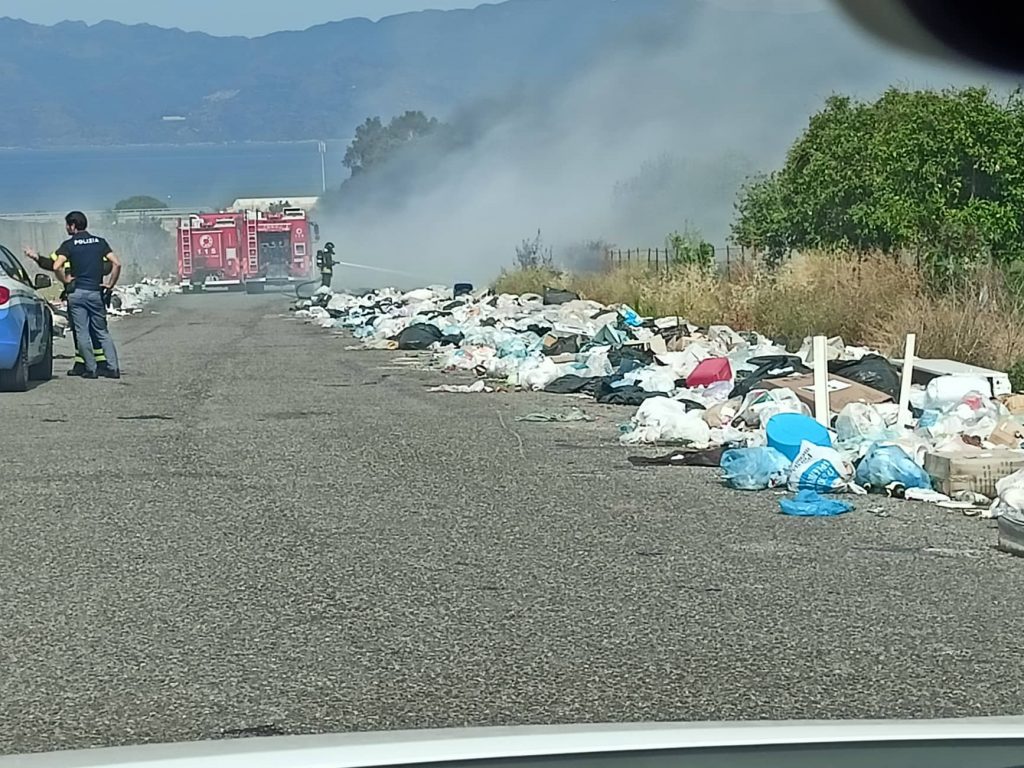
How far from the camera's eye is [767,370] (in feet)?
50.0

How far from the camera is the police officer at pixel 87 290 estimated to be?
17.7 metres

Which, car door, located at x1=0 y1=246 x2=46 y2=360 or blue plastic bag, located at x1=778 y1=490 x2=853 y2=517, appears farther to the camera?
car door, located at x1=0 y1=246 x2=46 y2=360

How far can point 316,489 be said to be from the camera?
10477 mm

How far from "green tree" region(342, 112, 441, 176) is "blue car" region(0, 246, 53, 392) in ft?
311

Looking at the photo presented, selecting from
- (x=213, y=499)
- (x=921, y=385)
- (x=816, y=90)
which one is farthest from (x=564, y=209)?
(x=213, y=499)

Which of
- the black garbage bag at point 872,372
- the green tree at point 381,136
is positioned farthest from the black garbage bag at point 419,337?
the green tree at point 381,136

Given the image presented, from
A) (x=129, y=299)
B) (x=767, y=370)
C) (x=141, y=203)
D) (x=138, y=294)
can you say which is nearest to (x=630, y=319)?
(x=767, y=370)

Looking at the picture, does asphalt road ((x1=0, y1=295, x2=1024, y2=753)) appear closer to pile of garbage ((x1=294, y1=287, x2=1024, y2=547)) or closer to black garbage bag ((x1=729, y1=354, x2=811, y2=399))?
pile of garbage ((x1=294, y1=287, x2=1024, y2=547))

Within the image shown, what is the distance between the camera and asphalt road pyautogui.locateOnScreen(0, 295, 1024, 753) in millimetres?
5809

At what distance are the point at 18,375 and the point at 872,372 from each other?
310 inches

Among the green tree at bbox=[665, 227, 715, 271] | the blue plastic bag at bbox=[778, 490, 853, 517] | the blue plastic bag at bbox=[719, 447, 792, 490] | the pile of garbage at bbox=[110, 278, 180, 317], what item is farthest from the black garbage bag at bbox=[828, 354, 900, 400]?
the pile of garbage at bbox=[110, 278, 180, 317]

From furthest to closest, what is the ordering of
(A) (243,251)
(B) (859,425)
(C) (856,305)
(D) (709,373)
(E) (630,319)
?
(A) (243,251)
(E) (630,319)
(C) (856,305)
(D) (709,373)
(B) (859,425)

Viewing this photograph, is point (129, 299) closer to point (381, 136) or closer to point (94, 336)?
point (94, 336)

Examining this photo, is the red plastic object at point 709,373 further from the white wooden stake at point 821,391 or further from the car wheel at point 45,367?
the car wheel at point 45,367
